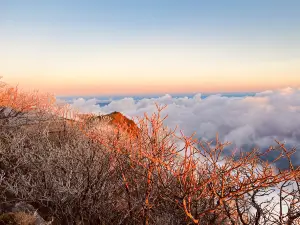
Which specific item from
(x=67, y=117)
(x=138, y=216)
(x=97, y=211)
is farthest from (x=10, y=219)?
(x=67, y=117)

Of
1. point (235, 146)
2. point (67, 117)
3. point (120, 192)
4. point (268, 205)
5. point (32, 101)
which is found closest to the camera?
point (235, 146)

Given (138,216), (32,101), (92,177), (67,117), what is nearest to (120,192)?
(92,177)

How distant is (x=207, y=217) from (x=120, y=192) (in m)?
3.79

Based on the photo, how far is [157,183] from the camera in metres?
7.93

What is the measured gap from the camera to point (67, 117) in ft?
84.1

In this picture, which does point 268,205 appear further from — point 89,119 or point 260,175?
point 89,119

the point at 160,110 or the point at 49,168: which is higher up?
the point at 160,110

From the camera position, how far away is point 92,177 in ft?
36.1

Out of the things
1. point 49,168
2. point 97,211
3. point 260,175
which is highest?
point 260,175

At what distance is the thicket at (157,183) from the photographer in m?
5.66

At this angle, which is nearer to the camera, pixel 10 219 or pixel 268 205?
pixel 268 205

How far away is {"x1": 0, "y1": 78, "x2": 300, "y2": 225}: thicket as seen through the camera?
18.6ft

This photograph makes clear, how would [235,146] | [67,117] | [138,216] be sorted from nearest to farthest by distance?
[235,146]
[138,216]
[67,117]

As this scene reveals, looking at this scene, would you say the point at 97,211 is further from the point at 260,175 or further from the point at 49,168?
the point at 260,175
